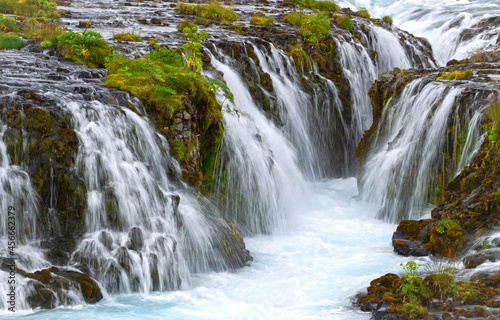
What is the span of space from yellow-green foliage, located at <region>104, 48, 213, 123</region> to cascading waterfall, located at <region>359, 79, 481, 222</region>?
17.1 ft

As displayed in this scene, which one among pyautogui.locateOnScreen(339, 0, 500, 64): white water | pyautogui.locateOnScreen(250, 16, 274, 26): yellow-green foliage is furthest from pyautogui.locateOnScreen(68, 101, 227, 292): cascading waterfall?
pyautogui.locateOnScreen(339, 0, 500, 64): white water

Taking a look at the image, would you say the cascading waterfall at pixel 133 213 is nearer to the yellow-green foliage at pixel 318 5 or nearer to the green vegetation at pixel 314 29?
the green vegetation at pixel 314 29

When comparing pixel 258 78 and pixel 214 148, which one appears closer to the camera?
pixel 214 148

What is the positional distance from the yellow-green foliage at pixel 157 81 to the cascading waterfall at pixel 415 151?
205 inches

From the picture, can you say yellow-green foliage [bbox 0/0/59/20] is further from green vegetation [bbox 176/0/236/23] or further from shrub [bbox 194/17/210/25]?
green vegetation [bbox 176/0/236/23]

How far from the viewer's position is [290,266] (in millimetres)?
10016

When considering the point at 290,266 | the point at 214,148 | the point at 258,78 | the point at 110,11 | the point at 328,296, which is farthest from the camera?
the point at 110,11

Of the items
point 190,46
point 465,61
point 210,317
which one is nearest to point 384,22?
point 465,61

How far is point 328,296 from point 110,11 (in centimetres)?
1624

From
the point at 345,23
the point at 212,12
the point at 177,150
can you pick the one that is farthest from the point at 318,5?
the point at 177,150

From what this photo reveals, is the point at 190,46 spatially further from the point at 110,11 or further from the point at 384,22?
the point at 384,22

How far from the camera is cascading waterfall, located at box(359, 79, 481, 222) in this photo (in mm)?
12125

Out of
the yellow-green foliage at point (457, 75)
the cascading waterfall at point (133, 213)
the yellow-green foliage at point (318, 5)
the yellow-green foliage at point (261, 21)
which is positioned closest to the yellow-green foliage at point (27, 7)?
the yellow-green foliage at point (261, 21)

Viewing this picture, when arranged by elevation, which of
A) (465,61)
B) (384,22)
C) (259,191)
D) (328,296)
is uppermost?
(384,22)
